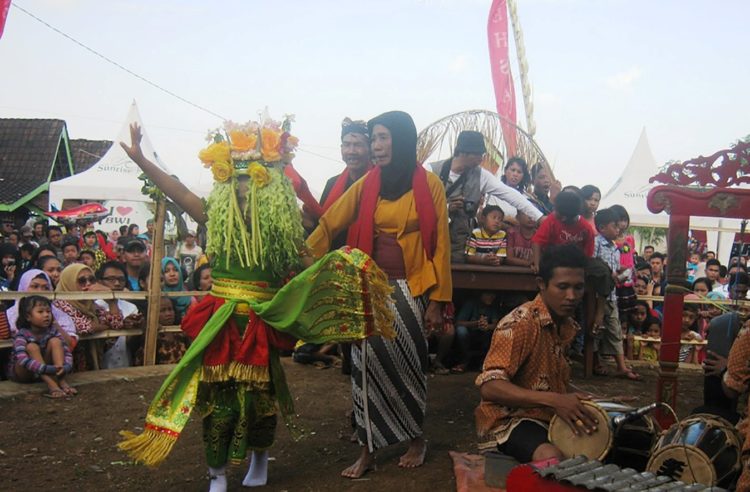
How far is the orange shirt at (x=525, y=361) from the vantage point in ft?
11.7

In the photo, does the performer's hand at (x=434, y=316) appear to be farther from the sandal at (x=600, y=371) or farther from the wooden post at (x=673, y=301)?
the sandal at (x=600, y=371)

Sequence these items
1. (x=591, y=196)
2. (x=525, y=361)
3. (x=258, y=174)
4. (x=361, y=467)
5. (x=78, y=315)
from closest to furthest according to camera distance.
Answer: (x=525, y=361) → (x=258, y=174) → (x=361, y=467) → (x=78, y=315) → (x=591, y=196)

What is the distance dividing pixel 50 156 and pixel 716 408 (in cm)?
2553

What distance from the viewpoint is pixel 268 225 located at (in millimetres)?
4172

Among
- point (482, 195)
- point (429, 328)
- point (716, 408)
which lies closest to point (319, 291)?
point (429, 328)

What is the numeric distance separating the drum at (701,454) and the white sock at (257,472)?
2154mm

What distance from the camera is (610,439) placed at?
3.37 metres

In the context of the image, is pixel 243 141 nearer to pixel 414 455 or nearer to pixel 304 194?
pixel 304 194

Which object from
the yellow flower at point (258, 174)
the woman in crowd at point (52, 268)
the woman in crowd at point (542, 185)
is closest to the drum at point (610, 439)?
the yellow flower at point (258, 174)

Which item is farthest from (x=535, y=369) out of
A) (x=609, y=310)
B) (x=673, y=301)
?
(x=609, y=310)

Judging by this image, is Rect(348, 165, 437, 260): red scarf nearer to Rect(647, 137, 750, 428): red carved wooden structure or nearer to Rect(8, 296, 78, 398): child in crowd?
Rect(647, 137, 750, 428): red carved wooden structure

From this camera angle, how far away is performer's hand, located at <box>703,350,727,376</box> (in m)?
4.45

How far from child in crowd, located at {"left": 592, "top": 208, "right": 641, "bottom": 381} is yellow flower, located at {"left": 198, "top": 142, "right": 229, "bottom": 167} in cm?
459

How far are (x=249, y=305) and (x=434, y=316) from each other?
3.75 feet
